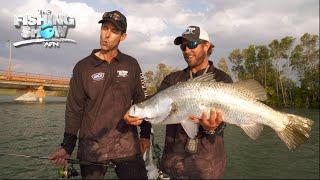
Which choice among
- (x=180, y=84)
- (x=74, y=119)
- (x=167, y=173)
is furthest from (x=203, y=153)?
(x=74, y=119)

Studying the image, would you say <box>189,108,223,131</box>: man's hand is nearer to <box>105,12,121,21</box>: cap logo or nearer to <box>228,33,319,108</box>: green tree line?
<box>105,12,121,21</box>: cap logo

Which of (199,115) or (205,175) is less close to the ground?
(199,115)

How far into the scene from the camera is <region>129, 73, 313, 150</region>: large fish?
4.88 m

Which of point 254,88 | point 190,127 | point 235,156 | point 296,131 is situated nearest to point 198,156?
point 190,127

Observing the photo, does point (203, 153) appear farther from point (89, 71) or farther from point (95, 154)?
point (89, 71)

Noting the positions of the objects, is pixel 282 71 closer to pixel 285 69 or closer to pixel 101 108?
pixel 285 69

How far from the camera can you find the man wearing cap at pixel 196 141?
505 cm

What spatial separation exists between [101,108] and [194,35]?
1.75 m

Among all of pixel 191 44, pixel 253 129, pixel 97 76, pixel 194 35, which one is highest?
pixel 194 35

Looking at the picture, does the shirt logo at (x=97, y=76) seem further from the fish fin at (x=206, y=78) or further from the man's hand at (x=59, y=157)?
the fish fin at (x=206, y=78)

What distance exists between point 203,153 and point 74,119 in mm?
2091

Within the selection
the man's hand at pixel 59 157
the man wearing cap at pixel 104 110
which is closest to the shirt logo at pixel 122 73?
the man wearing cap at pixel 104 110

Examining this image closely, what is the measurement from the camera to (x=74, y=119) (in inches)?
227

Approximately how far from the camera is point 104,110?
18.2 feet
